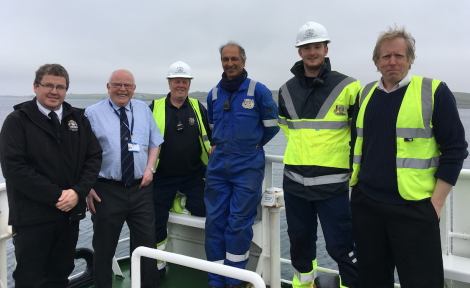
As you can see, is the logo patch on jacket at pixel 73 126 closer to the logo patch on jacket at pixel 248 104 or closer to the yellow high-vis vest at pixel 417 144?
the logo patch on jacket at pixel 248 104

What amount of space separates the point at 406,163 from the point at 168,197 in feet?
7.01

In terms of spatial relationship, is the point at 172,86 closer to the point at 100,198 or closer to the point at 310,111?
the point at 100,198

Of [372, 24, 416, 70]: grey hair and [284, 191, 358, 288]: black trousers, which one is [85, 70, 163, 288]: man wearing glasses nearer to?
[284, 191, 358, 288]: black trousers

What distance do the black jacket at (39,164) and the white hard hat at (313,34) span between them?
1.70 metres

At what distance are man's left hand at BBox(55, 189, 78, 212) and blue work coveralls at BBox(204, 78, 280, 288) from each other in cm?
100

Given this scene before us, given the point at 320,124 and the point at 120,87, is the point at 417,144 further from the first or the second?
the point at 120,87

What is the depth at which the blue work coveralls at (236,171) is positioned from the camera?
2.66 m

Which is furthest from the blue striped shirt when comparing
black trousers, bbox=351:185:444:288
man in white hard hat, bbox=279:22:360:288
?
black trousers, bbox=351:185:444:288

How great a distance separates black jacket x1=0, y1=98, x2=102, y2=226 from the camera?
206cm

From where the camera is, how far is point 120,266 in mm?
3602

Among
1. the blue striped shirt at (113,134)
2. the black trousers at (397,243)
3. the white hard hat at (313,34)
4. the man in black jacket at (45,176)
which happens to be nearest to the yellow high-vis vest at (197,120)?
the blue striped shirt at (113,134)

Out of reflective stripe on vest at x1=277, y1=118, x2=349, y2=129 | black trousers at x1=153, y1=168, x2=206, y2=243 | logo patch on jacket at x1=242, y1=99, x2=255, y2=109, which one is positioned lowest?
black trousers at x1=153, y1=168, x2=206, y2=243

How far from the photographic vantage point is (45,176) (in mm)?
2166

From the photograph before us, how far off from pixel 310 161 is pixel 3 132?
6.41 ft
